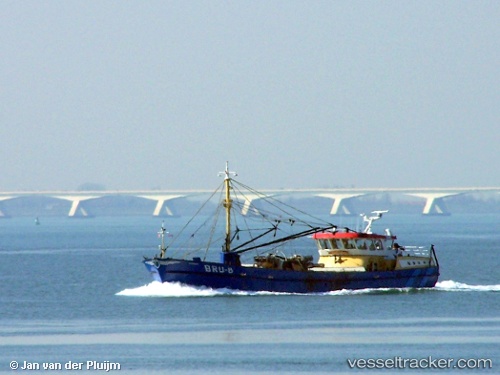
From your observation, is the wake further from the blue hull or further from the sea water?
the blue hull

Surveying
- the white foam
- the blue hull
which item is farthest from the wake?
the blue hull

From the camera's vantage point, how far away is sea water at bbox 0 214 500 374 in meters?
38.8

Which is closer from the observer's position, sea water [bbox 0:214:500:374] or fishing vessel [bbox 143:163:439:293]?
sea water [bbox 0:214:500:374]

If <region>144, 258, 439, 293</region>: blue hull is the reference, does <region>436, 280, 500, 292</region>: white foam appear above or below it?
below

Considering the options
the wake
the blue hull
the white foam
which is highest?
the blue hull

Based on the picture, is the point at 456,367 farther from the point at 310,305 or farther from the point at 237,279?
the point at 237,279

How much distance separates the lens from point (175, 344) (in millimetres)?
43344

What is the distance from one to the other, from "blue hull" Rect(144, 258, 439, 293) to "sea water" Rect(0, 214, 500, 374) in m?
0.40

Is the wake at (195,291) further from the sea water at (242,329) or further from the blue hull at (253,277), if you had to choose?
the blue hull at (253,277)

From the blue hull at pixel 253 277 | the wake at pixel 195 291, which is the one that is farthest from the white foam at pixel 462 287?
the blue hull at pixel 253 277

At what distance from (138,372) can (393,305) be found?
20775mm

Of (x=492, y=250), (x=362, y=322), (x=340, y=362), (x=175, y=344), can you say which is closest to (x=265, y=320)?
(x=362, y=322)

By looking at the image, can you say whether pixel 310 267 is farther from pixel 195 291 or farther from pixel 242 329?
pixel 242 329

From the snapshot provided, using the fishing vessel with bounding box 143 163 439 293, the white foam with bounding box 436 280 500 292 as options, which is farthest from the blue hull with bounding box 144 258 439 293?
the white foam with bounding box 436 280 500 292
